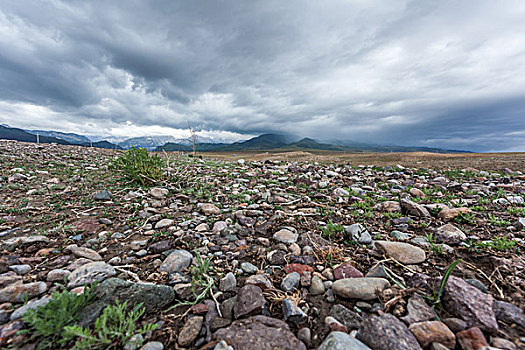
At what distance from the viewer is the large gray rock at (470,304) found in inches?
67.2

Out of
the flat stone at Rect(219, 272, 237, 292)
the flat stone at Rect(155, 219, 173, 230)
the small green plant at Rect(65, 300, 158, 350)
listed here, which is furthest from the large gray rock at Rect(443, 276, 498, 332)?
the flat stone at Rect(155, 219, 173, 230)

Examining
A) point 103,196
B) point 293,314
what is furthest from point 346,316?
point 103,196

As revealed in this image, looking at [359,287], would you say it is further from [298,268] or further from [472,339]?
[472,339]

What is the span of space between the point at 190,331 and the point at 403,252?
284 cm

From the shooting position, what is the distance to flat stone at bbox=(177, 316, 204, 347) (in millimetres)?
1734

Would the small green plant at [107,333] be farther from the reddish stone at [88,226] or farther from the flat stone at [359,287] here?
the reddish stone at [88,226]

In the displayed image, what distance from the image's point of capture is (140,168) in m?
5.91

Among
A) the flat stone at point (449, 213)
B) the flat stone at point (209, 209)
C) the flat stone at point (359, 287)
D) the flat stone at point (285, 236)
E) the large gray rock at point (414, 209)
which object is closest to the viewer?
the flat stone at point (359, 287)

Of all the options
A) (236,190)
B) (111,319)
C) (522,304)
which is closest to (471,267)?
(522,304)

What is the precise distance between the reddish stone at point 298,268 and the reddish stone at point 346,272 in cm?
31

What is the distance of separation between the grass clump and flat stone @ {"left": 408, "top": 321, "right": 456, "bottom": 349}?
6.26 metres

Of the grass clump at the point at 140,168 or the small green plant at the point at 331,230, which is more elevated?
the grass clump at the point at 140,168

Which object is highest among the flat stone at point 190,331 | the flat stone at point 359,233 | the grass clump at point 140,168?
the grass clump at point 140,168

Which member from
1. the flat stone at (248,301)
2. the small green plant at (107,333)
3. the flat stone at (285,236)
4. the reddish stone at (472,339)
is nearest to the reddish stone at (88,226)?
the small green plant at (107,333)
